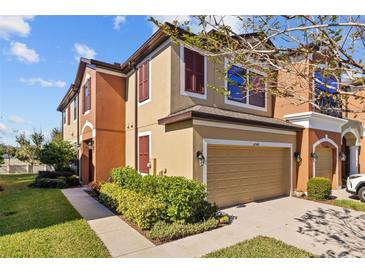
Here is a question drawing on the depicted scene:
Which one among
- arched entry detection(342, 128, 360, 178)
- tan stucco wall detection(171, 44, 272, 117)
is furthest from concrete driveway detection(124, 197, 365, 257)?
arched entry detection(342, 128, 360, 178)

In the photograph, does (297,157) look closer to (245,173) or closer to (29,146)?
(245,173)

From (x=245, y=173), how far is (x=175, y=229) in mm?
4809

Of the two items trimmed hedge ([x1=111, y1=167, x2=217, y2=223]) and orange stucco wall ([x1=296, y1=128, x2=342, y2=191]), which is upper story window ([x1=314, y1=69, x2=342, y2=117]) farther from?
orange stucco wall ([x1=296, y1=128, x2=342, y2=191])

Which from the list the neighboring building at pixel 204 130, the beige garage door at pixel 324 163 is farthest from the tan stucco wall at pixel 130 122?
the beige garage door at pixel 324 163

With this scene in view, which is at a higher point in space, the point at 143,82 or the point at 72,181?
the point at 143,82

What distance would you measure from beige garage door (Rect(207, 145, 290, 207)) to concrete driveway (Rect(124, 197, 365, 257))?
706 millimetres

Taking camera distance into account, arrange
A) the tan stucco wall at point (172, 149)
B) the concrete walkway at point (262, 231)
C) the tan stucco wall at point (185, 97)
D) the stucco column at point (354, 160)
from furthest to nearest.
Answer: the stucco column at point (354, 160) → the tan stucco wall at point (185, 97) → the tan stucco wall at point (172, 149) → the concrete walkway at point (262, 231)

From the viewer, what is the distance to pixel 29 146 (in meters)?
23.2

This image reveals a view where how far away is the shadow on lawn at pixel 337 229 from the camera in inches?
206

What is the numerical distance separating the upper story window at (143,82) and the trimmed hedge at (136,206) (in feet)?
15.2

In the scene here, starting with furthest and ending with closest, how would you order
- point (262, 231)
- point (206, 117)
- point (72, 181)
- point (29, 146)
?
point (29, 146) < point (72, 181) < point (206, 117) < point (262, 231)

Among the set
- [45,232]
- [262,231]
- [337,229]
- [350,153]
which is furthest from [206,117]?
[350,153]

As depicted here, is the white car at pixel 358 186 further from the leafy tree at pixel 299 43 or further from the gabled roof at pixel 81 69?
the gabled roof at pixel 81 69
